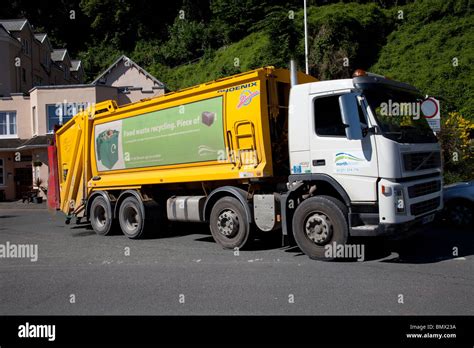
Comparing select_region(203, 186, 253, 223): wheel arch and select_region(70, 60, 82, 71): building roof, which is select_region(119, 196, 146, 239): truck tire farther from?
select_region(70, 60, 82, 71): building roof

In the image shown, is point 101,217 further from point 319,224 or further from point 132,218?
point 319,224

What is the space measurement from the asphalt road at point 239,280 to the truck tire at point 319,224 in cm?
28

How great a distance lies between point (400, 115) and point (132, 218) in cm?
671

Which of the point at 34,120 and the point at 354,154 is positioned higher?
the point at 34,120

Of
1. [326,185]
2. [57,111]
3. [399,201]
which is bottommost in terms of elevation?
[399,201]

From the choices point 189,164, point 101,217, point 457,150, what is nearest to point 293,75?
point 189,164

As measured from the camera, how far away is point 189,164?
32.3 ft

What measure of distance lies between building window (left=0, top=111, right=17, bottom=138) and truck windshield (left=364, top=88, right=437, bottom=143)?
2692cm

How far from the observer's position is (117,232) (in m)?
12.5

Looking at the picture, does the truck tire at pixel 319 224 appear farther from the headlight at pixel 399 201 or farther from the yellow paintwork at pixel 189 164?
the yellow paintwork at pixel 189 164

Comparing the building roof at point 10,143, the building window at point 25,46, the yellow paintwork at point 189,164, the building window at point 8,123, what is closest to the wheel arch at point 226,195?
the yellow paintwork at point 189,164

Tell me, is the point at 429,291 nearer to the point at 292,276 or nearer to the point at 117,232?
the point at 292,276

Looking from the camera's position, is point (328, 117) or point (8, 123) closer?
point (328, 117)
